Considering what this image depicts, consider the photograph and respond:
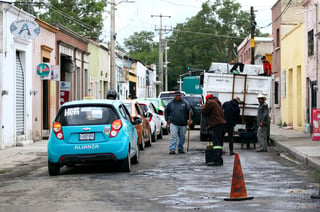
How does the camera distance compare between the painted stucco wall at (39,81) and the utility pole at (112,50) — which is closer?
the painted stucco wall at (39,81)

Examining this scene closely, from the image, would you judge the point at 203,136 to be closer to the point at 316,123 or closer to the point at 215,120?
the point at 316,123

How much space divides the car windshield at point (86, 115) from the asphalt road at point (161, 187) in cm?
110

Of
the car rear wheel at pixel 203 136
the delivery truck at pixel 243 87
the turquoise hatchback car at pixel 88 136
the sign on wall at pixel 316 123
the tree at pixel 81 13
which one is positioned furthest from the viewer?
the tree at pixel 81 13

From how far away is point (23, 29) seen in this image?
22047mm

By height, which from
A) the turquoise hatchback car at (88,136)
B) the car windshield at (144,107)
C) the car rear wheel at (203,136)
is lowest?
the car rear wheel at (203,136)

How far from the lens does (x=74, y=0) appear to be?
58125mm

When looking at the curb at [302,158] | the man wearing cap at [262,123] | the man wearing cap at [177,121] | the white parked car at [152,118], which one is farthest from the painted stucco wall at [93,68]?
the man wearing cap at [177,121]

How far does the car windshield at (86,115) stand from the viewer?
13.8 metres

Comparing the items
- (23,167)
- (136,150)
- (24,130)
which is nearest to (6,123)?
(24,130)

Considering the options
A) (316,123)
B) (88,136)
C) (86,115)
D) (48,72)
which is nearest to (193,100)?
(48,72)

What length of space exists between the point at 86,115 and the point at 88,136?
46cm

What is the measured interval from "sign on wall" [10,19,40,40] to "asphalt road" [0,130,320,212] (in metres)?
6.51

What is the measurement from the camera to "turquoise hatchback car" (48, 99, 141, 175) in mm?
13680

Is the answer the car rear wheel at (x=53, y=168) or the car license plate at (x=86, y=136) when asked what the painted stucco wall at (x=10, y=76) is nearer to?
the car rear wheel at (x=53, y=168)
